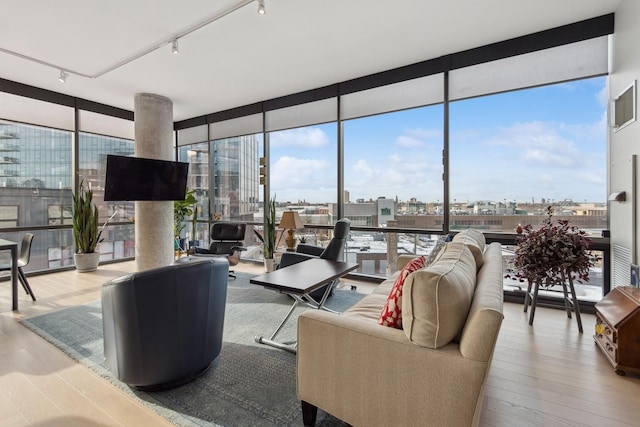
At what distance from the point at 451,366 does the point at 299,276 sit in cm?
158

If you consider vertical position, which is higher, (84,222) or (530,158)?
(530,158)

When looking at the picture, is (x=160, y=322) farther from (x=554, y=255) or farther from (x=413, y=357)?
(x=554, y=255)

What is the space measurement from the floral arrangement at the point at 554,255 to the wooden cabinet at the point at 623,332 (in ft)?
1.52

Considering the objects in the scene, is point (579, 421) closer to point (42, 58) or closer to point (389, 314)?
point (389, 314)

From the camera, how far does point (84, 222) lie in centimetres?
521

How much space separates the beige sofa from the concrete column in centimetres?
434

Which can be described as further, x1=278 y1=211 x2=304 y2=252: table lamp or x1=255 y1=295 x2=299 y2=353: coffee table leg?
x1=278 y1=211 x2=304 y2=252: table lamp

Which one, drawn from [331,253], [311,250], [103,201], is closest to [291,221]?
[311,250]

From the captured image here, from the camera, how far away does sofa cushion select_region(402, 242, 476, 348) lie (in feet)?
4.16

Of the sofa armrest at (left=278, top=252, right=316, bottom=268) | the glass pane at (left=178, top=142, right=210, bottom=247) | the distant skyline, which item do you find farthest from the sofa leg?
the glass pane at (left=178, top=142, right=210, bottom=247)

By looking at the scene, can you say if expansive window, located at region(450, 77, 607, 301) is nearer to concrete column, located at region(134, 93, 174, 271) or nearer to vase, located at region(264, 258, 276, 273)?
vase, located at region(264, 258, 276, 273)

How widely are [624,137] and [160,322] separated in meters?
4.08

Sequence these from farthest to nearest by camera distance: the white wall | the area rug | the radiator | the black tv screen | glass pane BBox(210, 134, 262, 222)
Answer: glass pane BBox(210, 134, 262, 222) → the black tv screen → the radiator → the white wall → the area rug

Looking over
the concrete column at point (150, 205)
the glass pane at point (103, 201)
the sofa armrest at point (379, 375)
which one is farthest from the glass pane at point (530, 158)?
the glass pane at point (103, 201)
